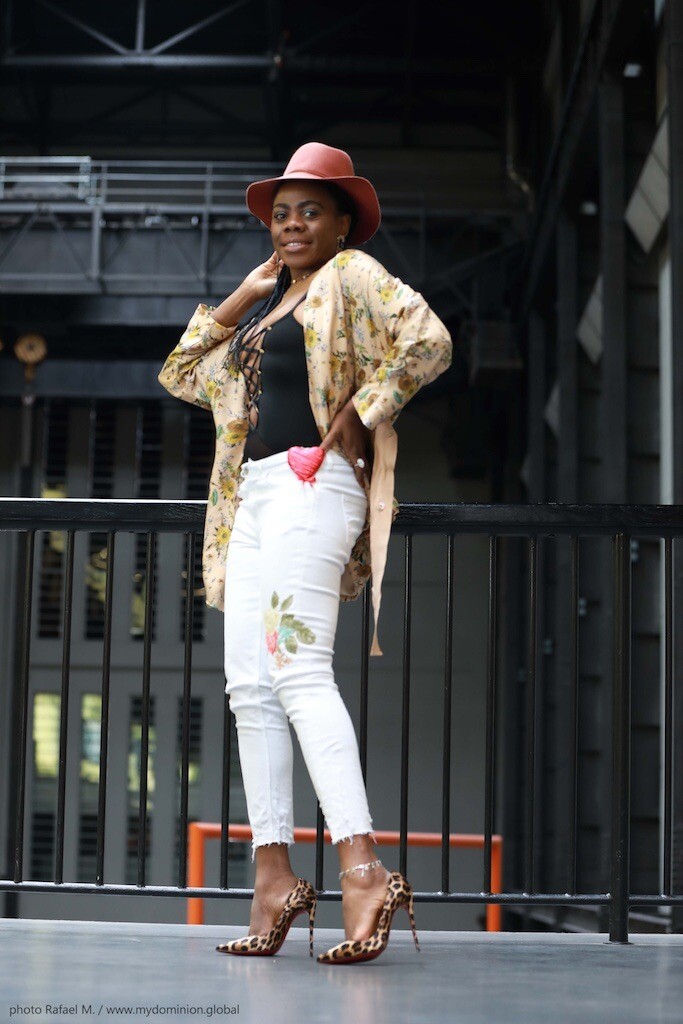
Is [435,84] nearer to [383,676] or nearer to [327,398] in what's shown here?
[383,676]

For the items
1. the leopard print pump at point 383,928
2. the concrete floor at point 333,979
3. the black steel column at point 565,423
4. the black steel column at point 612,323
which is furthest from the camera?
the black steel column at point 565,423

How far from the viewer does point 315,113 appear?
1916 centimetres

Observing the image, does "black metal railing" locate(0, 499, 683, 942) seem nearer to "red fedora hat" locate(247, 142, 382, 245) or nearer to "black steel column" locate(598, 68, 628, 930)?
"red fedora hat" locate(247, 142, 382, 245)

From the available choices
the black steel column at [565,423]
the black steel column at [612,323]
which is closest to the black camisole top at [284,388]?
the black steel column at [612,323]

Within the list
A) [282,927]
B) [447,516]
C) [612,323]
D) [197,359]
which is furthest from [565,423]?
[282,927]

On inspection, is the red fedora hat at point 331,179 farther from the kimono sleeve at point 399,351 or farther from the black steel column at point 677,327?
the black steel column at point 677,327

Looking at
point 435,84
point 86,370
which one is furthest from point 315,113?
point 86,370

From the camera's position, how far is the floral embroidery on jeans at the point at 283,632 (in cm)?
292

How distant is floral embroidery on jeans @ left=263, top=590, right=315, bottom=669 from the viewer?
9.59 ft

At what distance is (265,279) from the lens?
3316 mm

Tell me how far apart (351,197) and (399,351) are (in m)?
0.52

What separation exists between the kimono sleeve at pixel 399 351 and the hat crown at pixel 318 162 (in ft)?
1.04

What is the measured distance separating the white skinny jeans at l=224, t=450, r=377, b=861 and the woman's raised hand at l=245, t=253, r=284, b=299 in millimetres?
475

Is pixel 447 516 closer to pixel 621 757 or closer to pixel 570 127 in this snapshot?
pixel 621 757
